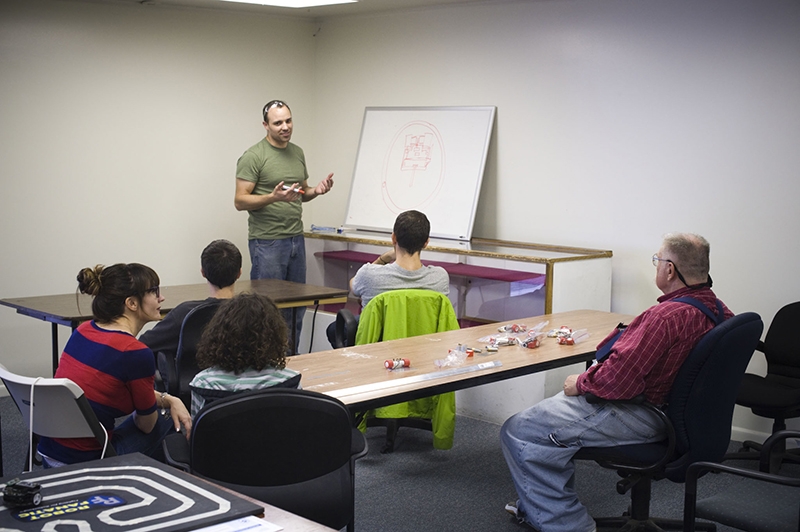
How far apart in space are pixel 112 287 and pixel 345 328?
1.58 metres

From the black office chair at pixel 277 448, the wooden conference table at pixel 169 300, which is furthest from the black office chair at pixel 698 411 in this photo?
the wooden conference table at pixel 169 300

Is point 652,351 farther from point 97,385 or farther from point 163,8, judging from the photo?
point 163,8

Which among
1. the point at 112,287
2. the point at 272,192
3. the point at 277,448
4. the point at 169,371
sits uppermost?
the point at 272,192

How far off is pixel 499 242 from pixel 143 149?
8.42ft

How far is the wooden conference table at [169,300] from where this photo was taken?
393 centimetres

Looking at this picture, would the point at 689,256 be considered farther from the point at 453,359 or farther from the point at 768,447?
the point at 453,359

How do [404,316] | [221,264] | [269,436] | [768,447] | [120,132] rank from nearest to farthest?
[269,436]
[768,447]
[221,264]
[404,316]
[120,132]

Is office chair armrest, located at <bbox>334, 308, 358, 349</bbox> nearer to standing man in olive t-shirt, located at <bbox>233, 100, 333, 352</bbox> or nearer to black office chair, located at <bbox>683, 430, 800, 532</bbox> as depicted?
standing man in olive t-shirt, located at <bbox>233, 100, 333, 352</bbox>

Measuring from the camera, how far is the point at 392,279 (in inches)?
157

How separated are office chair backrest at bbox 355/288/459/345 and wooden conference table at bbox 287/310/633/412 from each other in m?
0.25

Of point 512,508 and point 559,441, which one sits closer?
point 559,441

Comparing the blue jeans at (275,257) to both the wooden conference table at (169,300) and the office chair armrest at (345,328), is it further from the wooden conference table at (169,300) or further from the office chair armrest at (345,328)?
the office chair armrest at (345,328)

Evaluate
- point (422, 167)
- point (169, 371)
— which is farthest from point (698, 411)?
point (422, 167)

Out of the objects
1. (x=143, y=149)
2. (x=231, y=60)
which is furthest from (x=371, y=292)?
(x=231, y=60)
